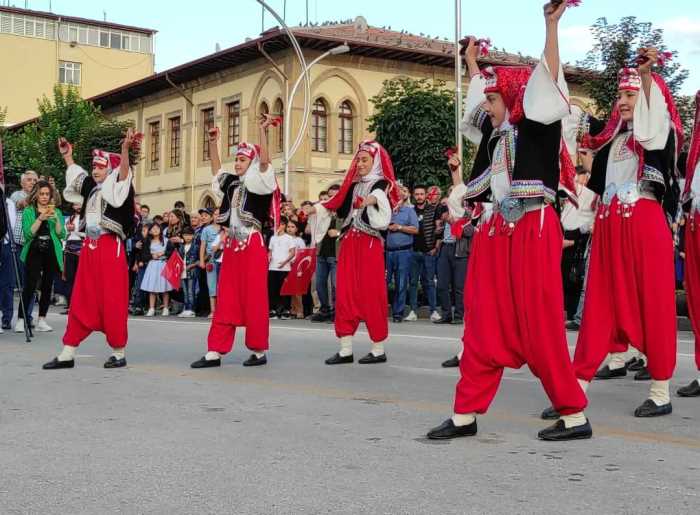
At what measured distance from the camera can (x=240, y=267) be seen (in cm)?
1026

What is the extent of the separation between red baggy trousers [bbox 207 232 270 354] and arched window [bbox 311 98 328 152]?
1174 inches

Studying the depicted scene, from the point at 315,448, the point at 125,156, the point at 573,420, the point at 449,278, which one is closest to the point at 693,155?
the point at 573,420

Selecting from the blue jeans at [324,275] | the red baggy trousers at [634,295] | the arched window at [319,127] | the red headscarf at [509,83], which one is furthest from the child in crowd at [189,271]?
the arched window at [319,127]

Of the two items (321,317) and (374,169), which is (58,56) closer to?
(321,317)

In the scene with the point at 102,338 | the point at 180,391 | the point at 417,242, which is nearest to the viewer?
the point at 180,391

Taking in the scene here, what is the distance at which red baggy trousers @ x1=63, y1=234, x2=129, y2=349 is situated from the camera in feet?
32.3

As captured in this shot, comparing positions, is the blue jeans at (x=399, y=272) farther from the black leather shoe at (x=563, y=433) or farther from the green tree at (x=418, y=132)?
the green tree at (x=418, y=132)

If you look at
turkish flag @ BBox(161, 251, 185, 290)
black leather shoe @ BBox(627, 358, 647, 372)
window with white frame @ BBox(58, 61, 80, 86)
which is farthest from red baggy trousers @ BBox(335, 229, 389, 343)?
window with white frame @ BBox(58, 61, 80, 86)

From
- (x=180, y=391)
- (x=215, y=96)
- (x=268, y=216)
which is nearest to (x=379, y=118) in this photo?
(x=215, y=96)

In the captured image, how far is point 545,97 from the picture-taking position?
5789 millimetres

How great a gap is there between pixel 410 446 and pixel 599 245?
2278 mm

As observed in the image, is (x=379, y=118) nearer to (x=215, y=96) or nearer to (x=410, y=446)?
(x=215, y=96)

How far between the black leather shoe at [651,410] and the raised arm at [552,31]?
2.39 metres

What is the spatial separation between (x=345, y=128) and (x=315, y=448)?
35.4 meters
